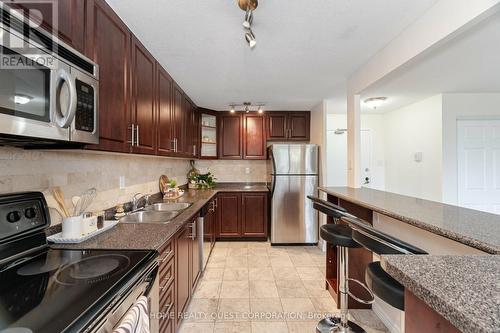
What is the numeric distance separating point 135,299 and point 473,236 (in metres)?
1.40

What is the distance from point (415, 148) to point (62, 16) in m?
4.53

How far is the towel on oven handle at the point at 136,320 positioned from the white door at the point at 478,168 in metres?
4.11

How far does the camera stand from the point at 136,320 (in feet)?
2.76

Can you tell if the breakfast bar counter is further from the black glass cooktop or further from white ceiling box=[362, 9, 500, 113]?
white ceiling box=[362, 9, 500, 113]

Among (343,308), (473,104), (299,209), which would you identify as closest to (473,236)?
(343,308)

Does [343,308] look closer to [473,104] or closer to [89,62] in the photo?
[89,62]

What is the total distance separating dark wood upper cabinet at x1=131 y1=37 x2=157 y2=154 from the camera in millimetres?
1705

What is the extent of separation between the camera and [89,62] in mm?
1093

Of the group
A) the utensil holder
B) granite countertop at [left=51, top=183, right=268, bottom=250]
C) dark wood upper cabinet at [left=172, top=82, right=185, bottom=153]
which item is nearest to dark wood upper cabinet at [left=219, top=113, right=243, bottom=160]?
dark wood upper cabinet at [left=172, top=82, right=185, bottom=153]

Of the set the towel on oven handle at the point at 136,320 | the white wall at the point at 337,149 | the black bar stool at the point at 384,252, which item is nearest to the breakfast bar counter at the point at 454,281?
the black bar stool at the point at 384,252

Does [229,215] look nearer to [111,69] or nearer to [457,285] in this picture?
[111,69]

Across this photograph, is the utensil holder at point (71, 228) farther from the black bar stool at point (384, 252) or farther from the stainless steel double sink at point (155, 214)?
the black bar stool at point (384, 252)

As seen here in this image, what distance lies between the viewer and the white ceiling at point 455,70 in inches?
69.5

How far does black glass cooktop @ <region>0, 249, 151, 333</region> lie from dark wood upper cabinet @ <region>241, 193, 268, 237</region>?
2.74 metres
